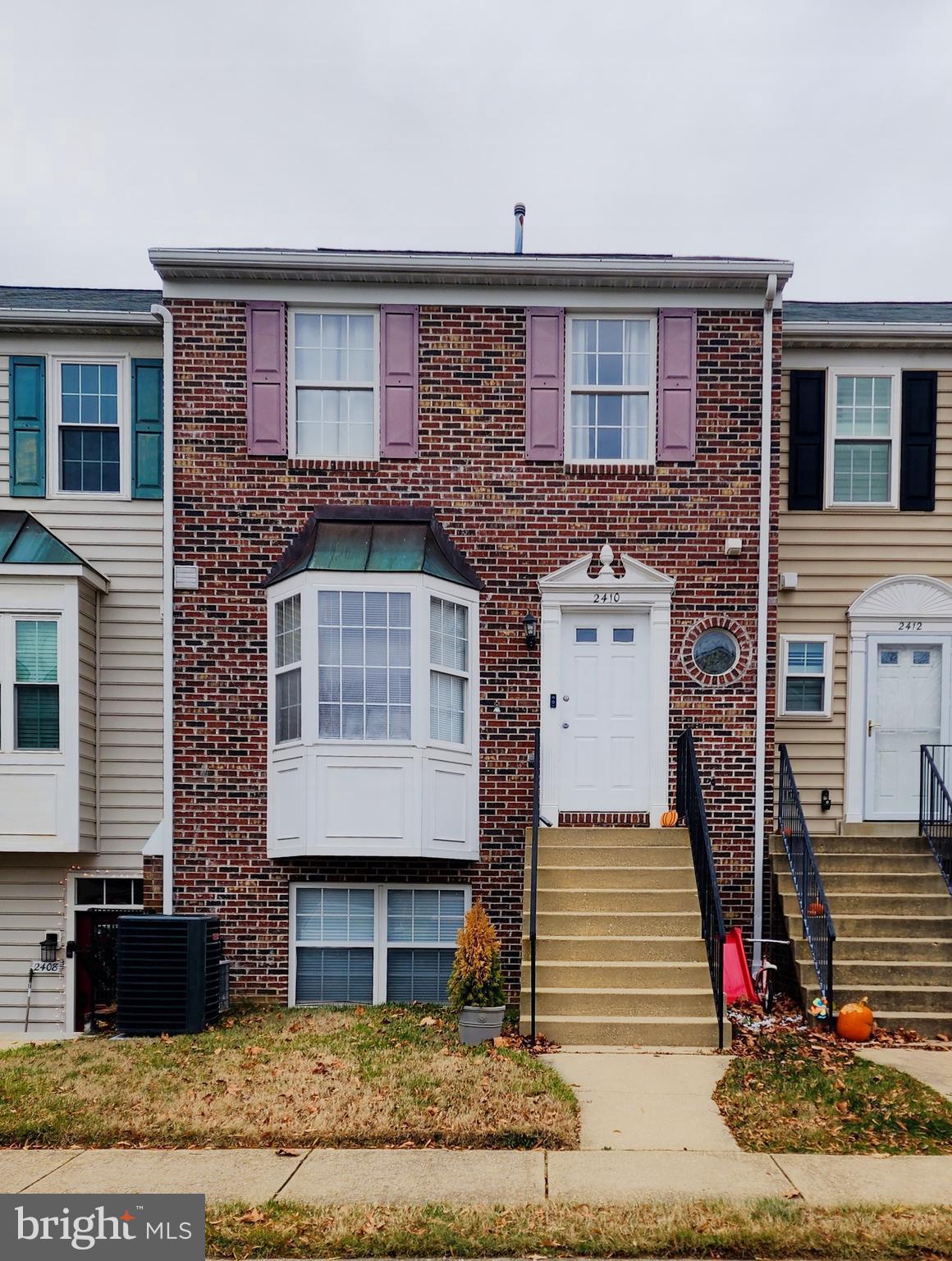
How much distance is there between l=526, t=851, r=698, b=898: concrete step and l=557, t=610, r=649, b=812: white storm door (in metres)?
1.04

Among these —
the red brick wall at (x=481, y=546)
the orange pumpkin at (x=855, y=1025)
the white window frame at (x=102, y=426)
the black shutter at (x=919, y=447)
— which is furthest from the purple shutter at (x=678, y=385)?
the white window frame at (x=102, y=426)

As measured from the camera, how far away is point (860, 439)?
1140cm

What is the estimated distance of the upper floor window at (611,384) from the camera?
10.4 m

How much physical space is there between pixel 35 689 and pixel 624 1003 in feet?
21.4

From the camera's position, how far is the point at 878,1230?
4891mm

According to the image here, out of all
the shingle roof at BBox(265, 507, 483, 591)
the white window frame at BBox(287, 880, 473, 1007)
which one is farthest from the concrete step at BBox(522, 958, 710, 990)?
the shingle roof at BBox(265, 507, 483, 591)

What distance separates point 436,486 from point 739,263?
3.55m

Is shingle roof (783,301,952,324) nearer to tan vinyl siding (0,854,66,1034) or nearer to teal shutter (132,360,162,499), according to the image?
teal shutter (132,360,162,499)

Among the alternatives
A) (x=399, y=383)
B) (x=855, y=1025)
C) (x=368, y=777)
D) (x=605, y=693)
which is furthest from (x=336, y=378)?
(x=855, y=1025)

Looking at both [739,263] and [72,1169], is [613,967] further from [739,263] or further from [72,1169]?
[739,263]

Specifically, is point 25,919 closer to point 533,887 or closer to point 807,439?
point 533,887

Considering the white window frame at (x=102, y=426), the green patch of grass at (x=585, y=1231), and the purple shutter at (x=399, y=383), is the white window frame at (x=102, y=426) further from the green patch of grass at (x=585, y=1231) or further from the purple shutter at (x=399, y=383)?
the green patch of grass at (x=585, y=1231)

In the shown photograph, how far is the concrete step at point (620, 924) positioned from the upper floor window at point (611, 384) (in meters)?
4.34

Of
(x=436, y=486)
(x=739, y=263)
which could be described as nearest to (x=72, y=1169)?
(x=436, y=486)
